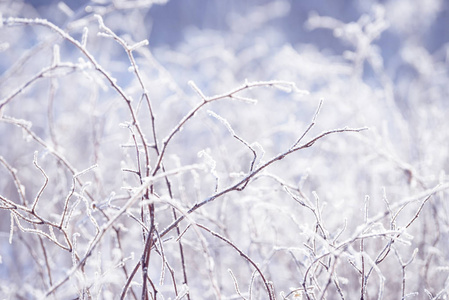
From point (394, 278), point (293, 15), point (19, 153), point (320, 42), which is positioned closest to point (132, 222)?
point (19, 153)

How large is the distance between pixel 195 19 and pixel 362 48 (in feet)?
28.8

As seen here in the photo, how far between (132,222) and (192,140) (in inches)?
52.0

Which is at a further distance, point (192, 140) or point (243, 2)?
point (243, 2)

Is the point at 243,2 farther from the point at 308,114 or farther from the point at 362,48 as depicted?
the point at 362,48

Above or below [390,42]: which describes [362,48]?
below

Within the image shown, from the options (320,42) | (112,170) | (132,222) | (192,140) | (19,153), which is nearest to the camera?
(132,222)

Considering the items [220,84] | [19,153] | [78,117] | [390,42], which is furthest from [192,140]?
[390,42]

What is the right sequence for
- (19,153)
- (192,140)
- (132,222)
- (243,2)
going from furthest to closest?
(243,2) < (192,140) < (19,153) < (132,222)

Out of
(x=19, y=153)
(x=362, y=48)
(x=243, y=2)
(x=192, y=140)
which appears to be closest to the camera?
(x=362, y=48)

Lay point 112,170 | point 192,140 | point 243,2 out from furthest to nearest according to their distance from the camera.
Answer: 1. point 243,2
2. point 192,140
3. point 112,170

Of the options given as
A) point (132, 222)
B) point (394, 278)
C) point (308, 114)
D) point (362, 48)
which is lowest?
point (394, 278)

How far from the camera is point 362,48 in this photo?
195 centimetres

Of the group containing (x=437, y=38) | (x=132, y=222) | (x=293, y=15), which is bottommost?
(x=132, y=222)

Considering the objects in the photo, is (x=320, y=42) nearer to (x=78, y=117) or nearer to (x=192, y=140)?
(x=192, y=140)
